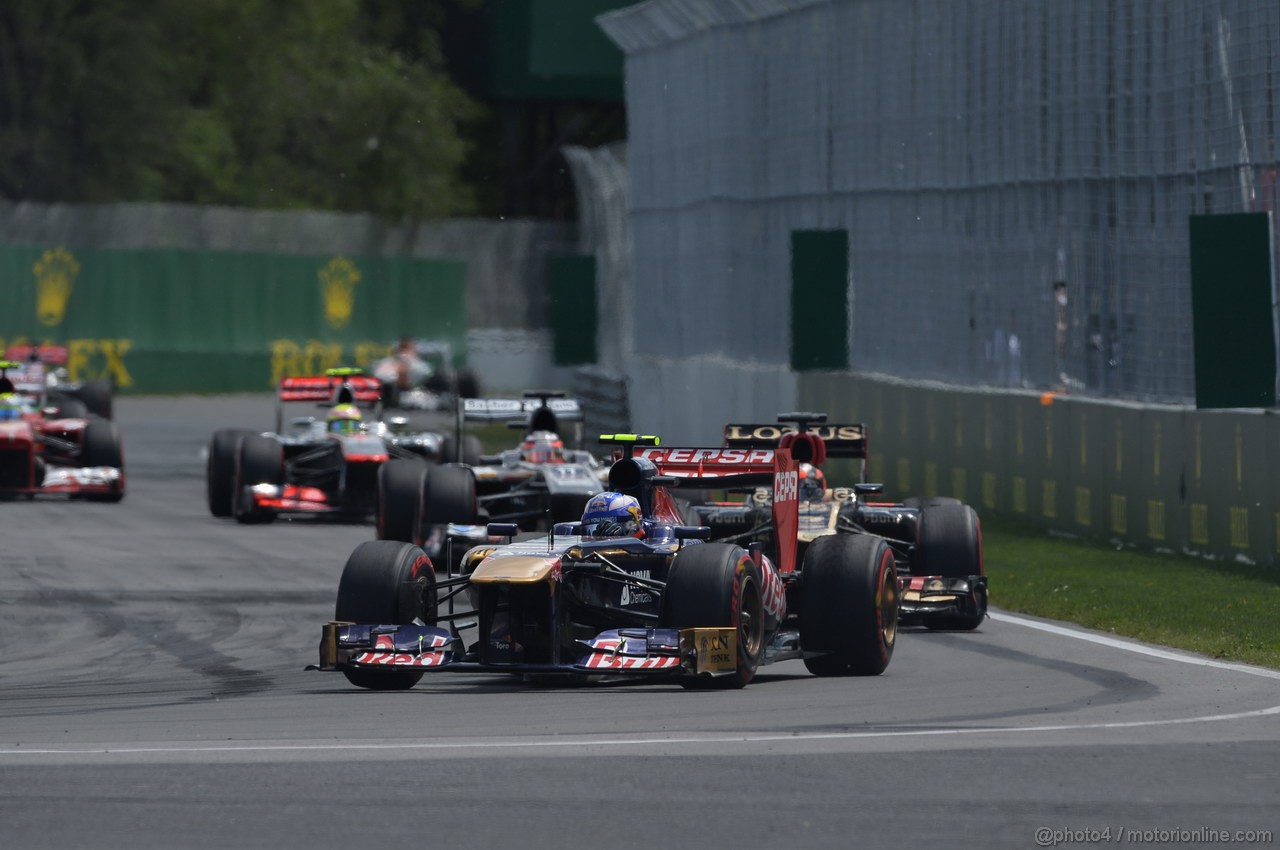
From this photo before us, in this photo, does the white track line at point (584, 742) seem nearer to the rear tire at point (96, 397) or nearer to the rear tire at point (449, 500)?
the rear tire at point (449, 500)

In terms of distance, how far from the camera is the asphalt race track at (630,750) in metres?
8.30

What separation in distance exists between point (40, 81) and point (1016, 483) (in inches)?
1616

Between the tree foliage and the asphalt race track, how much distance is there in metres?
45.0

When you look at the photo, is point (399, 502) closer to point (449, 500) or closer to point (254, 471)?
point (449, 500)

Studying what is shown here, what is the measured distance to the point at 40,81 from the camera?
59188mm

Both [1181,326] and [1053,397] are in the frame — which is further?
[1053,397]

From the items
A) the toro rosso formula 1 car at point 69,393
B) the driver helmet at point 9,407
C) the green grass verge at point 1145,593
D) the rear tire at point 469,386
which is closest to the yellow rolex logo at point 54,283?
the rear tire at point 469,386

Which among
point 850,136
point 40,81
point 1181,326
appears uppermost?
point 40,81

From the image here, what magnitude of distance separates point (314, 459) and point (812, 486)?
1010 centimetres

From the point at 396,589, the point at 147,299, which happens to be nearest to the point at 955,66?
the point at 396,589

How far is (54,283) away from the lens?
5244 cm

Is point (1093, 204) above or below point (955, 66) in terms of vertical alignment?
below

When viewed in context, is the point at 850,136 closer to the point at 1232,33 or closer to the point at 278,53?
the point at 1232,33

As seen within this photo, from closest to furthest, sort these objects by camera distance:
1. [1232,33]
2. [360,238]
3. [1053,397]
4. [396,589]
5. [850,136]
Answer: [396,589], [1232,33], [1053,397], [850,136], [360,238]
